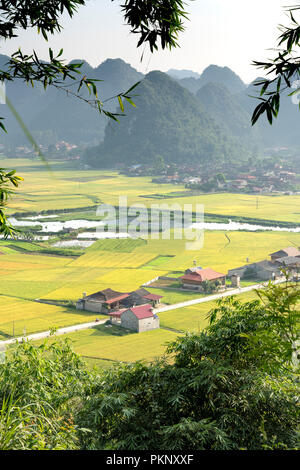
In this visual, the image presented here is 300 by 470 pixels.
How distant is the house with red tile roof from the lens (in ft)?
42.6

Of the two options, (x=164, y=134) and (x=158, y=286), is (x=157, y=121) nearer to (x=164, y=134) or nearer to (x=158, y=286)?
(x=164, y=134)

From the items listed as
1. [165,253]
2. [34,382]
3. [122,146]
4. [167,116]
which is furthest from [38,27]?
[167,116]

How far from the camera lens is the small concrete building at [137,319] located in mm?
10375

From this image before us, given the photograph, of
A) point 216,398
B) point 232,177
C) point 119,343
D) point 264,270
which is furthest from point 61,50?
point 232,177

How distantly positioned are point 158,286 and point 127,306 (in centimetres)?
174

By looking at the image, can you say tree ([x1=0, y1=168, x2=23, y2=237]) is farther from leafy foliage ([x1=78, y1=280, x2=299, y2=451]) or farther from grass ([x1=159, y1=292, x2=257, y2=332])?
grass ([x1=159, y1=292, x2=257, y2=332])

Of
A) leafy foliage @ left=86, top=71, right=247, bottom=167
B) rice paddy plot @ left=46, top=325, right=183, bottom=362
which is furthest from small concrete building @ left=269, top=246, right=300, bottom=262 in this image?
leafy foliage @ left=86, top=71, right=247, bottom=167

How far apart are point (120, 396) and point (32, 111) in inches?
2666

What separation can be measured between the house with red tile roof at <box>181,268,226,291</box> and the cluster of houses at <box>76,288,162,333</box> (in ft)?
4.13

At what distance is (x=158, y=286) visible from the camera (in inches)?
533

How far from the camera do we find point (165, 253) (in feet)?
55.2

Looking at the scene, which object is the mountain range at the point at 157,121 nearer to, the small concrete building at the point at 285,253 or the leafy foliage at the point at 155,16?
the small concrete building at the point at 285,253

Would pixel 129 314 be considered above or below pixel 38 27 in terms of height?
below

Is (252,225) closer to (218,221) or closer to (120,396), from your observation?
(218,221)
